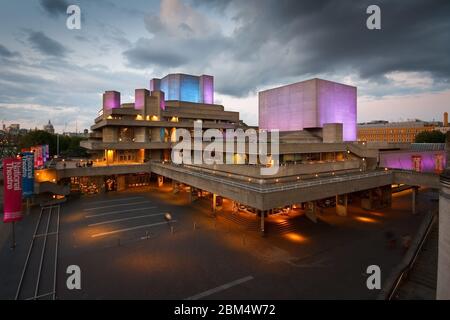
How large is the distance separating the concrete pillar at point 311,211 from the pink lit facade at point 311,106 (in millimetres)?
29249

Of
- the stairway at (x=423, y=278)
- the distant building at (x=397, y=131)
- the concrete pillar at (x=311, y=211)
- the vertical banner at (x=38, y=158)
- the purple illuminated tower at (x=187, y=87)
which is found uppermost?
the purple illuminated tower at (x=187, y=87)

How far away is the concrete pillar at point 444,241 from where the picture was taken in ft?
32.4

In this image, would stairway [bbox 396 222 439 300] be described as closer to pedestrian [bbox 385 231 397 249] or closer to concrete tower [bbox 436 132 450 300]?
pedestrian [bbox 385 231 397 249]

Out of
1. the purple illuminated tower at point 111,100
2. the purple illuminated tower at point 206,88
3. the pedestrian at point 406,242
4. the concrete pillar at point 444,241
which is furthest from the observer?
the purple illuminated tower at point 206,88

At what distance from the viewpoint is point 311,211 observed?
26438 millimetres

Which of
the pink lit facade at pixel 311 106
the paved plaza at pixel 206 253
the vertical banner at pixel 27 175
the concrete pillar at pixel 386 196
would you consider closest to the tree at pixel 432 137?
the pink lit facade at pixel 311 106

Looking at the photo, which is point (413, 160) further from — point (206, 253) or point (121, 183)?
point (121, 183)

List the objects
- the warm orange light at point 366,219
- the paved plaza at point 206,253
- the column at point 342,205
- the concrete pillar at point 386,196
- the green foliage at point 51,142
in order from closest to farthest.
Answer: the paved plaza at point 206,253 < the warm orange light at point 366,219 < the column at point 342,205 < the concrete pillar at point 386,196 < the green foliage at point 51,142

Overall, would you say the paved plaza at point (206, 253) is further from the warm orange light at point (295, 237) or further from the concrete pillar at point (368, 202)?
the concrete pillar at point (368, 202)

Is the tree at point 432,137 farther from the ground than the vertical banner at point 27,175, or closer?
farther from the ground

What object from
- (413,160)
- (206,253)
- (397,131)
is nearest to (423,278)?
(206,253)
